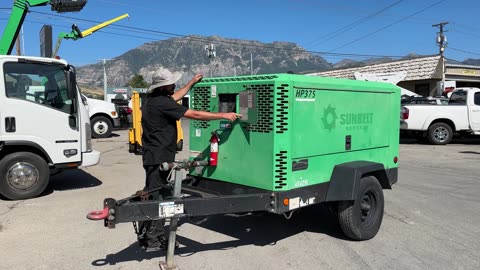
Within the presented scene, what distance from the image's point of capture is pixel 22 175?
7.28 m

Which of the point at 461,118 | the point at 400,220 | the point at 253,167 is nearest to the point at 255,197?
the point at 253,167

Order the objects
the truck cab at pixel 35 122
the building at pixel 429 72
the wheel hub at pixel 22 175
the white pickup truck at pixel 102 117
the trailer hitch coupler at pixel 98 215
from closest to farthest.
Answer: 1. the trailer hitch coupler at pixel 98 215
2. the truck cab at pixel 35 122
3. the wheel hub at pixel 22 175
4. the white pickup truck at pixel 102 117
5. the building at pixel 429 72

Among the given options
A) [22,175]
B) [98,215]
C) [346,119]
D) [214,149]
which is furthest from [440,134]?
[98,215]

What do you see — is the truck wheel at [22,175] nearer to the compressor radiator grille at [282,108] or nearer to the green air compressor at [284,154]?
the green air compressor at [284,154]

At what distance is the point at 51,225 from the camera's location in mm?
5848

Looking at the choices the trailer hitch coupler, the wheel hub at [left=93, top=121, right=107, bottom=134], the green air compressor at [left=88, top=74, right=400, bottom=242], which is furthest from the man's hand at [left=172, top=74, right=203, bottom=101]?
the wheel hub at [left=93, top=121, right=107, bottom=134]

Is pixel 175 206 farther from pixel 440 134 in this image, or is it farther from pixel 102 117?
pixel 102 117

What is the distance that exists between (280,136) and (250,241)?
1.53 meters

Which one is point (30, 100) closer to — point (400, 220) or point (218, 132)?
point (218, 132)

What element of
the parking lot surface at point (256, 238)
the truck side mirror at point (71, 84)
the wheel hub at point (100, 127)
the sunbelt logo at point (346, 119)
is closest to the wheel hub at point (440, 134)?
the parking lot surface at point (256, 238)

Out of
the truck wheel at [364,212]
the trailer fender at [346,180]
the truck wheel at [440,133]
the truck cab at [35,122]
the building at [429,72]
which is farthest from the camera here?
the building at [429,72]

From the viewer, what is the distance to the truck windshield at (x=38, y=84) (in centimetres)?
713

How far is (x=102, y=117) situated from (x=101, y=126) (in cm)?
39

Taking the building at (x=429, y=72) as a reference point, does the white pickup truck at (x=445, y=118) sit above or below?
below
